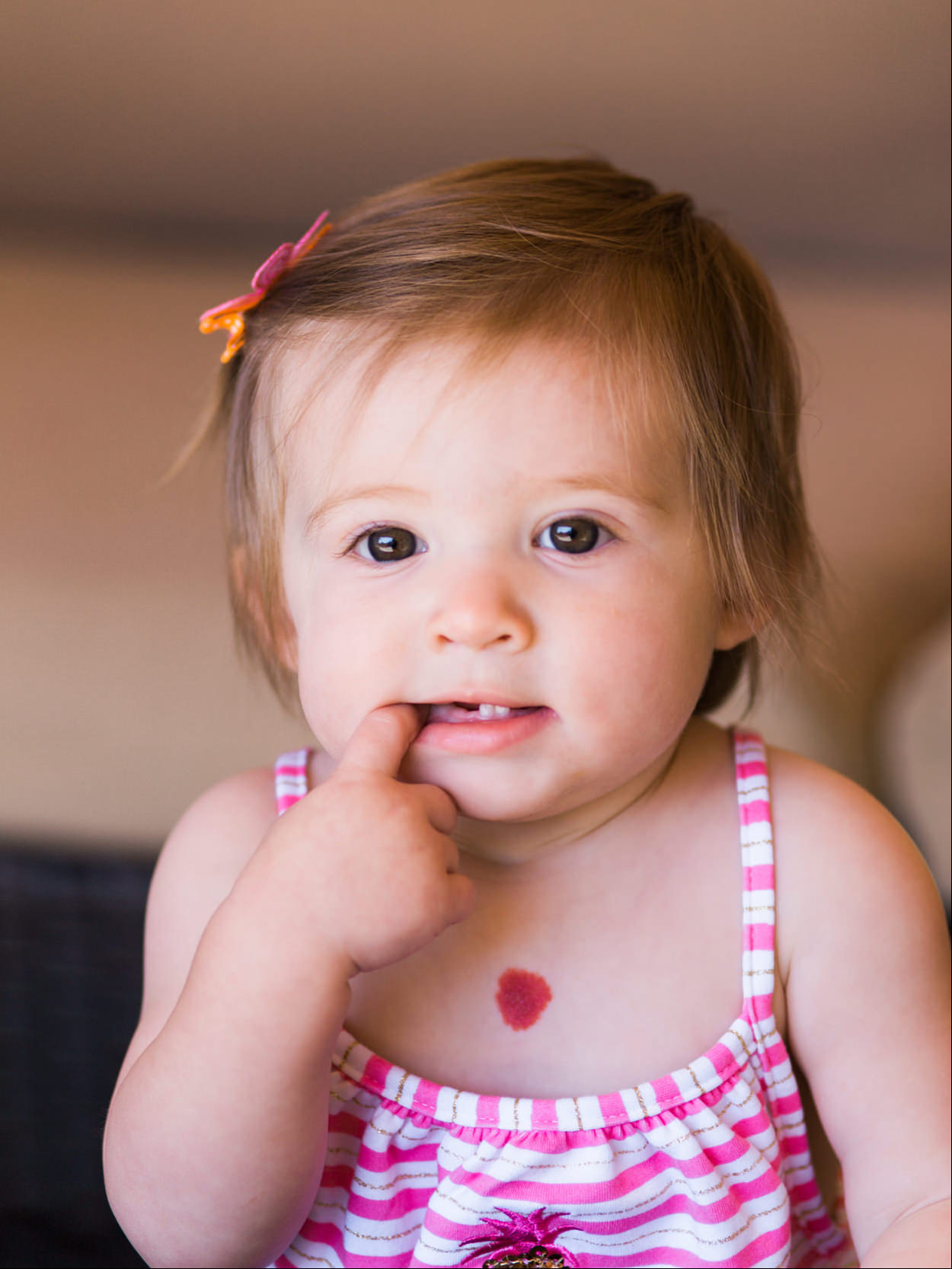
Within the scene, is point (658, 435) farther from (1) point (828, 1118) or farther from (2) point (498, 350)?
(1) point (828, 1118)

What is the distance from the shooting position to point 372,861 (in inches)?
24.1

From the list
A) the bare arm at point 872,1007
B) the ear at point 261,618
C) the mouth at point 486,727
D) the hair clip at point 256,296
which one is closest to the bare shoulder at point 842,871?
the bare arm at point 872,1007

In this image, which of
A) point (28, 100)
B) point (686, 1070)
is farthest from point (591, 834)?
point (28, 100)

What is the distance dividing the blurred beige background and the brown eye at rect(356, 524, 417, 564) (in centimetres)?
17

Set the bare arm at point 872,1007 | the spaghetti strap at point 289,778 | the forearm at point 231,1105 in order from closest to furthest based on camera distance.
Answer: the forearm at point 231,1105 → the bare arm at point 872,1007 → the spaghetti strap at point 289,778

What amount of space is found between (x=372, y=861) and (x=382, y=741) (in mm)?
62

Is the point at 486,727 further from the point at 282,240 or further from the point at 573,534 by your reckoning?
the point at 282,240

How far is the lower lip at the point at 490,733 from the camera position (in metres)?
0.64

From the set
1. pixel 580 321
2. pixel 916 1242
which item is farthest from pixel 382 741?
pixel 916 1242

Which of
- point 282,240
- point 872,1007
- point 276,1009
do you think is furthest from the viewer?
point 282,240

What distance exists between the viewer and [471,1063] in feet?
2.40

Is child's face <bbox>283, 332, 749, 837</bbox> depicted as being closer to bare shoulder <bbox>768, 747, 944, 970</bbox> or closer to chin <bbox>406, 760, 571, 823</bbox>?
chin <bbox>406, 760, 571, 823</bbox>

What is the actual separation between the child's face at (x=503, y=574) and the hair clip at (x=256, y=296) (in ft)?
0.35

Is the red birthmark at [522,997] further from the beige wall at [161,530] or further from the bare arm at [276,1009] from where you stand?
the beige wall at [161,530]
